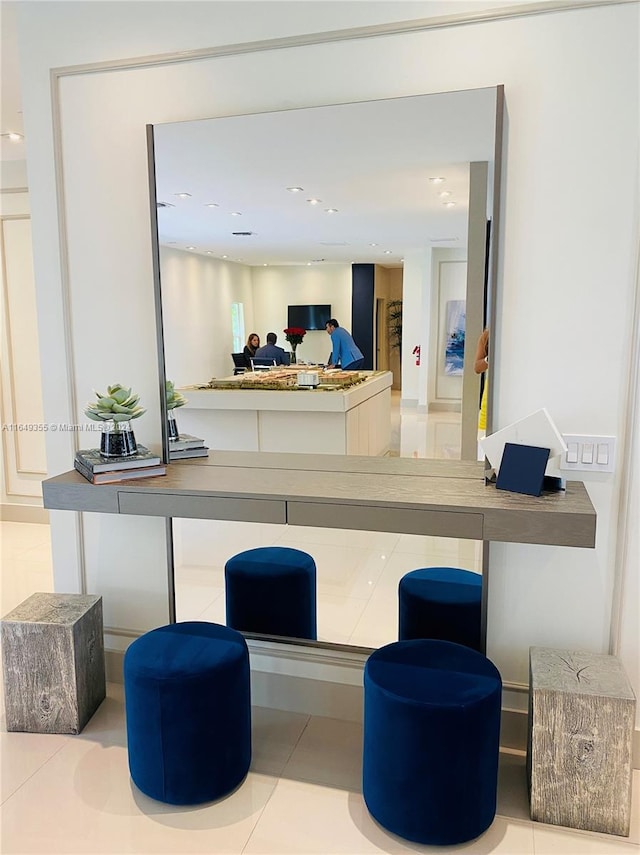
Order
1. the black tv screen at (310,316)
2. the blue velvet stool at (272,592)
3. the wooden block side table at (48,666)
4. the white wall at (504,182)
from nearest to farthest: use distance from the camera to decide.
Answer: the white wall at (504,182)
the wooden block side table at (48,666)
the black tv screen at (310,316)
the blue velvet stool at (272,592)

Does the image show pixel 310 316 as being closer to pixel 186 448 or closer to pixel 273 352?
pixel 273 352

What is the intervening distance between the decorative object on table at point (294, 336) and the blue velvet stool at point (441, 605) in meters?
0.98

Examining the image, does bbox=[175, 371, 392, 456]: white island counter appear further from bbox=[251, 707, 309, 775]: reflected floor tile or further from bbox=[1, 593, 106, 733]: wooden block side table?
bbox=[251, 707, 309, 775]: reflected floor tile

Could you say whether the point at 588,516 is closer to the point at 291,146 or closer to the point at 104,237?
the point at 291,146

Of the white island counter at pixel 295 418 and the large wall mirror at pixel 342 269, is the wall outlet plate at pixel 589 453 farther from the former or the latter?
the white island counter at pixel 295 418

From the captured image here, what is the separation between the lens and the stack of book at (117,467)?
2271mm

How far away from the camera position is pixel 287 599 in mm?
2613

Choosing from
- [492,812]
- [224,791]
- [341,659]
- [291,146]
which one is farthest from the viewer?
[341,659]

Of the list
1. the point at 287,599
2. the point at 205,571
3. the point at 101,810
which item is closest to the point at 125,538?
the point at 205,571

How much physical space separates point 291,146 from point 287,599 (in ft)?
5.62

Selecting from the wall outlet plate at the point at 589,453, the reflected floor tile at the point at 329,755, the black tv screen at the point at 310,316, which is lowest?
the reflected floor tile at the point at 329,755

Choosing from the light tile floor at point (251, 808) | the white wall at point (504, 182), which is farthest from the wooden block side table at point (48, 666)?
the white wall at point (504, 182)

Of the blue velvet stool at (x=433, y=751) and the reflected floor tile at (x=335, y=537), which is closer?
the blue velvet stool at (x=433, y=751)

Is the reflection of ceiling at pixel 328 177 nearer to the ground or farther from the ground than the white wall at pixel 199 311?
farther from the ground
